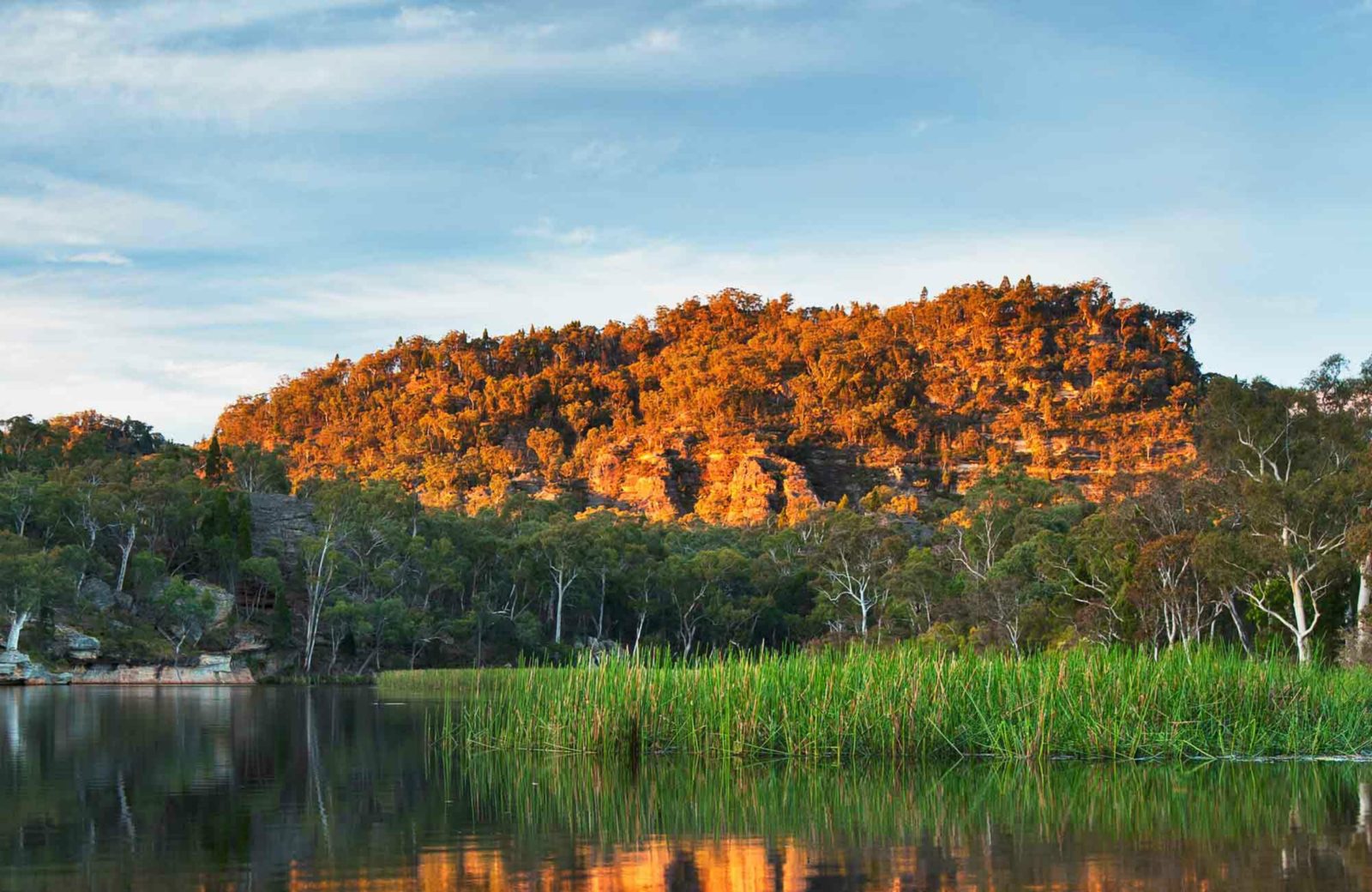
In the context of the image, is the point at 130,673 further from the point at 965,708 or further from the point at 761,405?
the point at 761,405

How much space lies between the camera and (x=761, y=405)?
115688 millimetres

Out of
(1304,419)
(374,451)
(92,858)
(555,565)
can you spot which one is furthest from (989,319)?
(92,858)

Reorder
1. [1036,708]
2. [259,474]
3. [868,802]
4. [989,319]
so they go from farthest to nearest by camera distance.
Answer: [989,319] → [259,474] → [1036,708] → [868,802]

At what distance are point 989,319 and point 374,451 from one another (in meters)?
57.2

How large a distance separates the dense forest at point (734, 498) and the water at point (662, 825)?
4.53m

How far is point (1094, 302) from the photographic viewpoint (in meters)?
120

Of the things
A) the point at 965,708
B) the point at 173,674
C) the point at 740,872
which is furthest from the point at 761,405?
the point at 740,872

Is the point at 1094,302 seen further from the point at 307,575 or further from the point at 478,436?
the point at 307,575

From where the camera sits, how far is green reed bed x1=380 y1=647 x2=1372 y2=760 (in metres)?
15.6

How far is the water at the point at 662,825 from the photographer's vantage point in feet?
29.1

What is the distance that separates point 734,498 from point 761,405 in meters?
16.9

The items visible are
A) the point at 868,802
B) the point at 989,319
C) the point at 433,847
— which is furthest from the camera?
the point at 989,319

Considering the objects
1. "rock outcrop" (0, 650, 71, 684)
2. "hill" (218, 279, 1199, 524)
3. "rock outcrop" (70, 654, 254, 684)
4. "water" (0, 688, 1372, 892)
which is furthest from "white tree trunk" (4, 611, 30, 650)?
"hill" (218, 279, 1199, 524)

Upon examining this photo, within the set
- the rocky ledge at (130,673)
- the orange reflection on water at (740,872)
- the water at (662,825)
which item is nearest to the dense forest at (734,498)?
the rocky ledge at (130,673)
